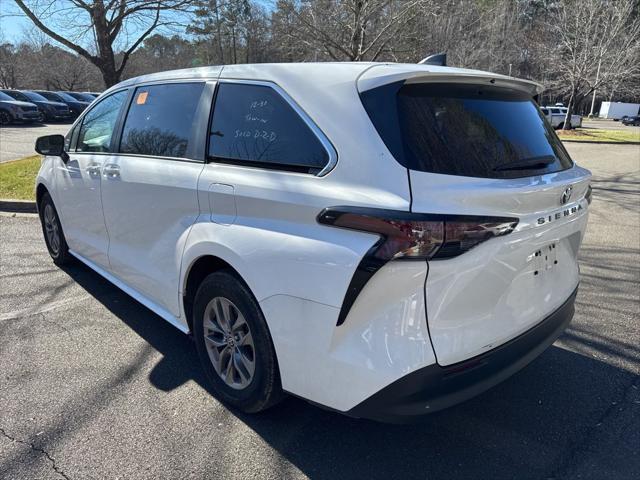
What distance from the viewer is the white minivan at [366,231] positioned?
1.94m

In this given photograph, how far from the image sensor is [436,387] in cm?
199

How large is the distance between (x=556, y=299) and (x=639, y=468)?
871 millimetres

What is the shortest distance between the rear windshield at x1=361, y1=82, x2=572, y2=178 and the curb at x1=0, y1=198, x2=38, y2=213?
23.2 feet

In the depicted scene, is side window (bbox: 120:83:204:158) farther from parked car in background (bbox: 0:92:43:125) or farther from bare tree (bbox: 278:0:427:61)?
parked car in background (bbox: 0:92:43:125)

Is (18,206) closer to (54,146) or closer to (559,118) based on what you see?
(54,146)

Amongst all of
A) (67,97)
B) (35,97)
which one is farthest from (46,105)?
(67,97)

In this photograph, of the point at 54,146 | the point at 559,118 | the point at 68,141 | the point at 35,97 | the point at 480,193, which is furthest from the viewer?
the point at 559,118

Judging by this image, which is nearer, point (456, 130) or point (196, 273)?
point (456, 130)

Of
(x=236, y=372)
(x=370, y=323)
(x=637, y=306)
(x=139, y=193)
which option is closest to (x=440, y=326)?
(x=370, y=323)

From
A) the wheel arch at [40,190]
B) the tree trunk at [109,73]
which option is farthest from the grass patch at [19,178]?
the wheel arch at [40,190]

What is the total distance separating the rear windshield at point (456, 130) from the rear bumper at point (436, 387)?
81 cm

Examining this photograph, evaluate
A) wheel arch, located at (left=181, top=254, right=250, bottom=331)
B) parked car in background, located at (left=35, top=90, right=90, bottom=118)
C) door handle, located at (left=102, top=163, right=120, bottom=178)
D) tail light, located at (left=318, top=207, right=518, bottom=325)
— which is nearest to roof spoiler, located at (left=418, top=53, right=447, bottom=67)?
tail light, located at (left=318, top=207, right=518, bottom=325)

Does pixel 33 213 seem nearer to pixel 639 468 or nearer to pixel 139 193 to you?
pixel 139 193

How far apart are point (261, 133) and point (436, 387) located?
1510mm
